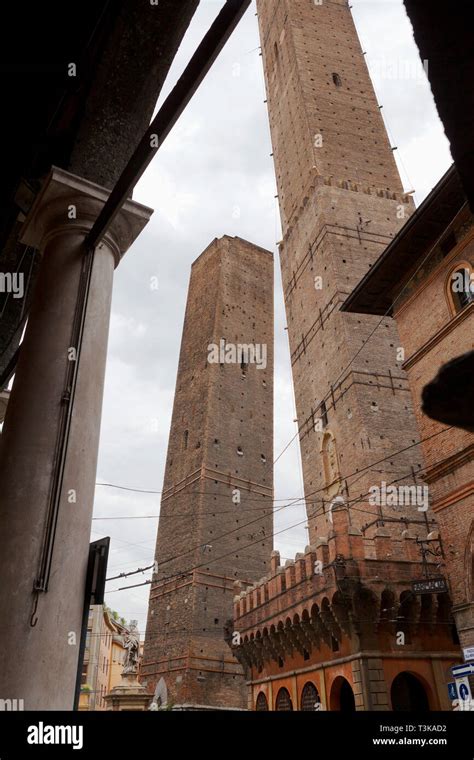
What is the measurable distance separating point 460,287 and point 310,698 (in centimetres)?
918

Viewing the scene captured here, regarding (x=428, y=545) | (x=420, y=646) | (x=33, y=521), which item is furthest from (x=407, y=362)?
(x=33, y=521)

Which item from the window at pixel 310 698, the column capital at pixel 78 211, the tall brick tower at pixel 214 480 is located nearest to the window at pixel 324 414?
the tall brick tower at pixel 214 480

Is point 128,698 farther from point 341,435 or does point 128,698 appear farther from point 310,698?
point 341,435

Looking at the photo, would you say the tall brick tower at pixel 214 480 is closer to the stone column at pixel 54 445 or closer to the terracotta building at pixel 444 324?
the terracotta building at pixel 444 324

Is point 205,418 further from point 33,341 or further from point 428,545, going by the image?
point 33,341

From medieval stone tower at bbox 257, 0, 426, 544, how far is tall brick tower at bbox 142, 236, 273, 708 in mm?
5660

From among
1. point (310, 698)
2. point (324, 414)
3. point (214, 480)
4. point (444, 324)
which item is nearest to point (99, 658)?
point (214, 480)

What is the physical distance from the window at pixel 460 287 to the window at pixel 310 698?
27.8 feet

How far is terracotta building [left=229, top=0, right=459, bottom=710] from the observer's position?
11.0 metres

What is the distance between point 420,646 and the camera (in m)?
11.0

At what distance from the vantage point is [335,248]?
1905 cm

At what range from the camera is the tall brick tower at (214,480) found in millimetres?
19719

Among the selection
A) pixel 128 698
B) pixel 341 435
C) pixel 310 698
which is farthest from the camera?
pixel 341 435

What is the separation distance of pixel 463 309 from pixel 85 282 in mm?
6905
